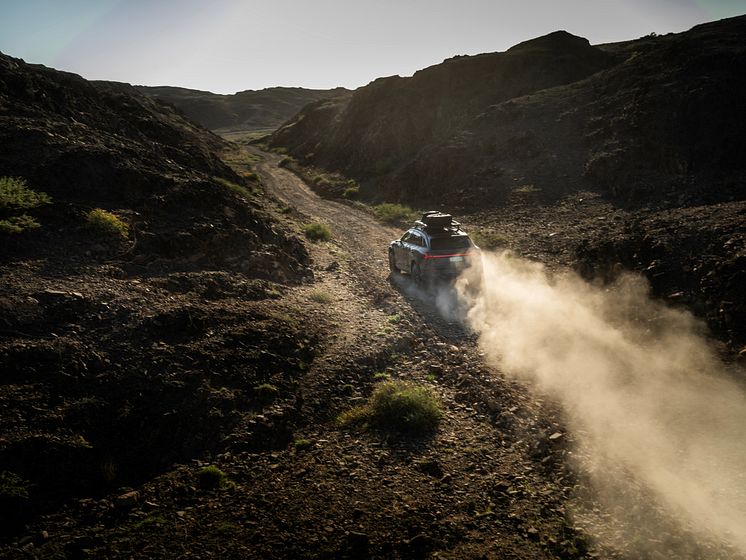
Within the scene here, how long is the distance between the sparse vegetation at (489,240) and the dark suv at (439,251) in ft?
20.0

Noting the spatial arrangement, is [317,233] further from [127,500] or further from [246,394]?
[127,500]

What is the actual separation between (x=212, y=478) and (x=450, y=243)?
33.8 feet

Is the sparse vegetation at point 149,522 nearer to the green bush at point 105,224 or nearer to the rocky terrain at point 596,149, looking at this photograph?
the green bush at point 105,224

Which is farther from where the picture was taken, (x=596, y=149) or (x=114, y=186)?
(x=596, y=149)

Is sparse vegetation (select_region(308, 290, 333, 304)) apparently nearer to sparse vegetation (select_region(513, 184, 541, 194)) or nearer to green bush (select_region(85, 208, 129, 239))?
green bush (select_region(85, 208, 129, 239))

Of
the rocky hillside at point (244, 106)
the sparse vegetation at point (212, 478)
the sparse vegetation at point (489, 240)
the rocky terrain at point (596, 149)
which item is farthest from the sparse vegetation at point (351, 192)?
the rocky hillside at point (244, 106)

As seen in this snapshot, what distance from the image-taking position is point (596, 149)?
28.5 m

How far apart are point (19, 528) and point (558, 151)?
3203 centimetres

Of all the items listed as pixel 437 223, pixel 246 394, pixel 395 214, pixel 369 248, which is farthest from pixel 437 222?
pixel 395 214

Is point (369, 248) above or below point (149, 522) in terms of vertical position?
above

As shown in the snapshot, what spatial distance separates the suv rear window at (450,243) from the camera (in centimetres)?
1477

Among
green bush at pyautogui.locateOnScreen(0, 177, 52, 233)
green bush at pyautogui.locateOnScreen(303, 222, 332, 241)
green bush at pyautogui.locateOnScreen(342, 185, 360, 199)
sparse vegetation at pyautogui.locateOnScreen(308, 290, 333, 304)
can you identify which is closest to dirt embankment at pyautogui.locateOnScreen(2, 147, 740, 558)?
green bush at pyautogui.locateOnScreen(0, 177, 52, 233)

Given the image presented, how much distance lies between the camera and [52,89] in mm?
19875

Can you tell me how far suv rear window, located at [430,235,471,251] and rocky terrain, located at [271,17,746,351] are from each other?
445 cm
